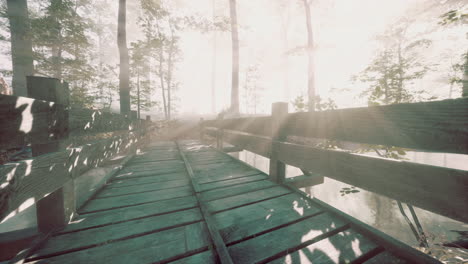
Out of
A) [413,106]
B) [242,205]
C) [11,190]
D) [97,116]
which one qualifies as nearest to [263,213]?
[242,205]

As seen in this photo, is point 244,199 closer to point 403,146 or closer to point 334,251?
point 334,251

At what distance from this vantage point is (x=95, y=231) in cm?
164

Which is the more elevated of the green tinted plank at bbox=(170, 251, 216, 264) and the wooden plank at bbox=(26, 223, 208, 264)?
the wooden plank at bbox=(26, 223, 208, 264)

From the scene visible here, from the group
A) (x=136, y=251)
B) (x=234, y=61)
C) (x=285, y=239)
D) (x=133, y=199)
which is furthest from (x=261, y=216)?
(x=234, y=61)

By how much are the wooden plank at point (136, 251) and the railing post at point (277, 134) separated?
156 cm

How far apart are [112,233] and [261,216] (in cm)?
147

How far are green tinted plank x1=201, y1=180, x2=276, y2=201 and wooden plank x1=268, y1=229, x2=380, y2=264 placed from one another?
1190 millimetres

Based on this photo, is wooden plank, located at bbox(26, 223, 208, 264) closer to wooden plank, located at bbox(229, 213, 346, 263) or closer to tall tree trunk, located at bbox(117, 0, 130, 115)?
wooden plank, located at bbox(229, 213, 346, 263)

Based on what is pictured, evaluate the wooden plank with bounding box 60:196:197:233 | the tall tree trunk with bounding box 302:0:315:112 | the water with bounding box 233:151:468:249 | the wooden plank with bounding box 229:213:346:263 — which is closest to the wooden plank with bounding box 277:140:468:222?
the wooden plank with bounding box 229:213:346:263

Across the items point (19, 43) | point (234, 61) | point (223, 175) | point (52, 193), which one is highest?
point (234, 61)

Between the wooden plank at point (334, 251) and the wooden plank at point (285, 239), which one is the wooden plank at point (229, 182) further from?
the wooden plank at point (334, 251)

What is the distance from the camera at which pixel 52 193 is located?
1597 millimetres

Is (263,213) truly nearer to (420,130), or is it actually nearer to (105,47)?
(420,130)

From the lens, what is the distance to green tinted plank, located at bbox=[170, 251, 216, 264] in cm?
130
